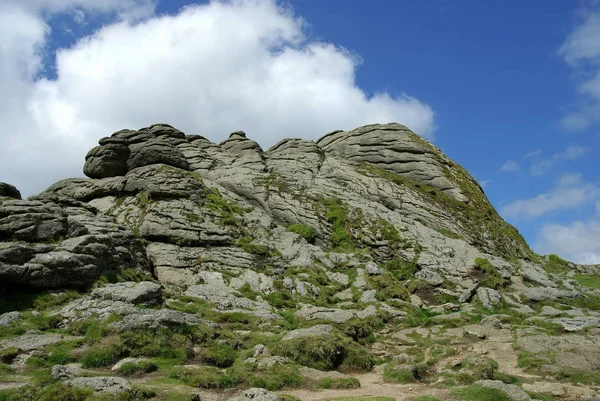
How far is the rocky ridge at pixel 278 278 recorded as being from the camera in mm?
26828

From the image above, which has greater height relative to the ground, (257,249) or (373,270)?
(257,249)

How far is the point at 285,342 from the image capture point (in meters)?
29.7

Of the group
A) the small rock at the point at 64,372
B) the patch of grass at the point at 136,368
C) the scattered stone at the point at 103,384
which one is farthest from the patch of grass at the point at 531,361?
the small rock at the point at 64,372

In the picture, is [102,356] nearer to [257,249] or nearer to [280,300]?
[280,300]

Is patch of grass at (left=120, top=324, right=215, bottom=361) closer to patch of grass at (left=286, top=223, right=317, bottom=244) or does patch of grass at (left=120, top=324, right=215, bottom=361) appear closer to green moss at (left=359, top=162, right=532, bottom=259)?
patch of grass at (left=286, top=223, right=317, bottom=244)

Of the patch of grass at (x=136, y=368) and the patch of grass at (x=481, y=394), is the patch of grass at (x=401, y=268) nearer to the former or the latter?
the patch of grass at (x=481, y=394)

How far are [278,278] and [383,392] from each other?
27945 millimetres

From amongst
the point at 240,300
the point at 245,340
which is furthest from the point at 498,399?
the point at 240,300

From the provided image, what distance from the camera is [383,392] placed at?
24000 millimetres

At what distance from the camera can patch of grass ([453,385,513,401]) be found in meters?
21.6

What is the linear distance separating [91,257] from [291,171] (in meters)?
46.0

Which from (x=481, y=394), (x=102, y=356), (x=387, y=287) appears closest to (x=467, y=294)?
(x=387, y=287)

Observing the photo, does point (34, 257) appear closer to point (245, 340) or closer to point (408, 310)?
point (245, 340)

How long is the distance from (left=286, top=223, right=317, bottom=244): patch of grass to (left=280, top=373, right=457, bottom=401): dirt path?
3756 cm
